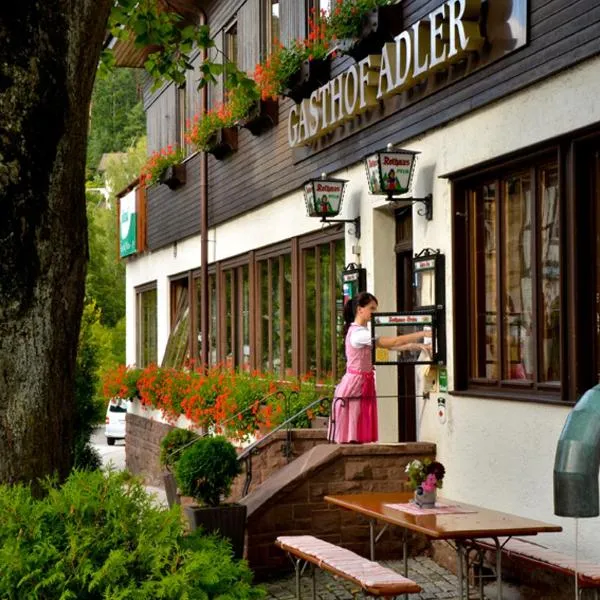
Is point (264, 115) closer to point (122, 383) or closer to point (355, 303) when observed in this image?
point (355, 303)

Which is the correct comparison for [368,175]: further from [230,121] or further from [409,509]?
[230,121]

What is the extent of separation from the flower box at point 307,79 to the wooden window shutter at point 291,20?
36.2 inches

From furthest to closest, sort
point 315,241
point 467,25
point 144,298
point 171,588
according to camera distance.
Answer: point 144,298 < point 315,241 < point 467,25 < point 171,588

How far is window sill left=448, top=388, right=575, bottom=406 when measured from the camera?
33.7ft

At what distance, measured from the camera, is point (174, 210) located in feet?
84.3

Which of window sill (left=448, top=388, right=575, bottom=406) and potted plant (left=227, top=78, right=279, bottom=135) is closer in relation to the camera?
window sill (left=448, top=388, right=575, bottom=406)

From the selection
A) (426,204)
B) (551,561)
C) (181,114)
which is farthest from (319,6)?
(181,114)

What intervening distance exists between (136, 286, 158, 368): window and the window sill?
17191 mm

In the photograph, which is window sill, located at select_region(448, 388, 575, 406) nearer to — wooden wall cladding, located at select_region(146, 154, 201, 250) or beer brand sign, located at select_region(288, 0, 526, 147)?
beer brand sign, located at select_region(288, 0, 526, 147)

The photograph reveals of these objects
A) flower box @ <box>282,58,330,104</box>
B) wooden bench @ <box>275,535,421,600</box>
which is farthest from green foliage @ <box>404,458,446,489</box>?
flower box @ <box>282,58,330,104</box>

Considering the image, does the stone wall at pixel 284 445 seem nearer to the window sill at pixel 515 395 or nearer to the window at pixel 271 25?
the window sill at pixel 515 395

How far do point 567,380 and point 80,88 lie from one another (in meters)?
4.14

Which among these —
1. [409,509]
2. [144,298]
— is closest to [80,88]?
[409,509]

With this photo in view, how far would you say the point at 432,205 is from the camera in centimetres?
1275
